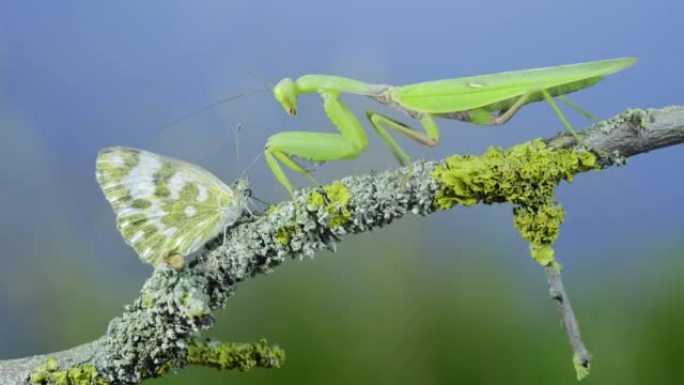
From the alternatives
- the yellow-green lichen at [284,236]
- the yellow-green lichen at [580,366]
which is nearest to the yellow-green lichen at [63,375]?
the yellow-green lichen at [284,236]

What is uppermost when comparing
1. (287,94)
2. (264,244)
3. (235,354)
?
(287,94)

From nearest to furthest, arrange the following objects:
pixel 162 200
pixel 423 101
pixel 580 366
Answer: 1. pixel 580 366
2. pixel 423 101
3. pixel 162 200

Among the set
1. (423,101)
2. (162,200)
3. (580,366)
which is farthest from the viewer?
(162,200)

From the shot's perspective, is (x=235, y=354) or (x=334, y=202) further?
(x=235, y=354)

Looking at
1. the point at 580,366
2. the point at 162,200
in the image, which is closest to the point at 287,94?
the point at 162,200

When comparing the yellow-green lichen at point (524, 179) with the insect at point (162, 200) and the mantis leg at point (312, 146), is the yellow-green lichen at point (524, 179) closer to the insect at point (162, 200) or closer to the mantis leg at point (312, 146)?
the mantis leg at point (312, 146)

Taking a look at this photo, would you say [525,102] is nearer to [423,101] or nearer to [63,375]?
[423,101]

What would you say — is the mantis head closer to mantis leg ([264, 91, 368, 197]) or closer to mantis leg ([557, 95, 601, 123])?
mantis leg ([264, 91, 368, 197])

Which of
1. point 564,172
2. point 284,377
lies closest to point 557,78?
point 564,172

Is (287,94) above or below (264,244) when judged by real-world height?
above
